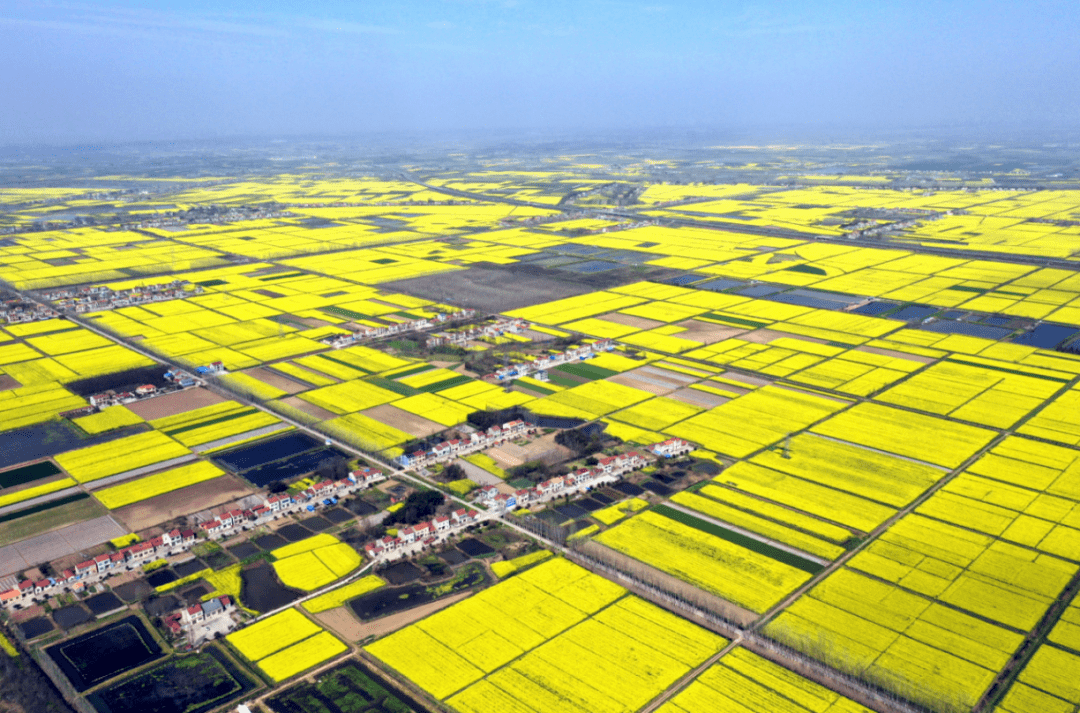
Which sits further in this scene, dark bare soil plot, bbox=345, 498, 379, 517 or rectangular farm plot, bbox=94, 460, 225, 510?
rectangular farm plot, bbox=94, 460, 225, 510

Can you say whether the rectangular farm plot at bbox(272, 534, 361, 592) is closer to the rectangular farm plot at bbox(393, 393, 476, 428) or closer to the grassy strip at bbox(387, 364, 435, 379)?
the rectangular farm plot at bbox(393, 393, 476, 428)

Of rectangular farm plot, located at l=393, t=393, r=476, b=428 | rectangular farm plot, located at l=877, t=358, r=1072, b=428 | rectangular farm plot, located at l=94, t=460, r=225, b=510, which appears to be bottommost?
rectangular farm plot, located at l=877, t=358, r=1072, b=428

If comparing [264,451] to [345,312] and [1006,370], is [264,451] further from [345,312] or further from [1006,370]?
[1006,370]

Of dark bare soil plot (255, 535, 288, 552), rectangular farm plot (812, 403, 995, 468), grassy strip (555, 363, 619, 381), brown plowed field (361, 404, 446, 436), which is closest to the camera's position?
dark bare soil plot (255, 535, 288, 552)

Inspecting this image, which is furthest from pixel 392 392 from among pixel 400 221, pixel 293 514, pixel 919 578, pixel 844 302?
pixel 400 221

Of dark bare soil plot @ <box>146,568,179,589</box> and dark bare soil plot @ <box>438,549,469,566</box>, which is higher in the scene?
dark bare soil plot @ <box>146,568,179,589</box>

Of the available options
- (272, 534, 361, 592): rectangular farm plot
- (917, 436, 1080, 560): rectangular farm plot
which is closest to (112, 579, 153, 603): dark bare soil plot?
(272, 534, 361, 592): rectangular farm plot

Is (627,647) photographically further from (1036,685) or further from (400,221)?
(400,221)
